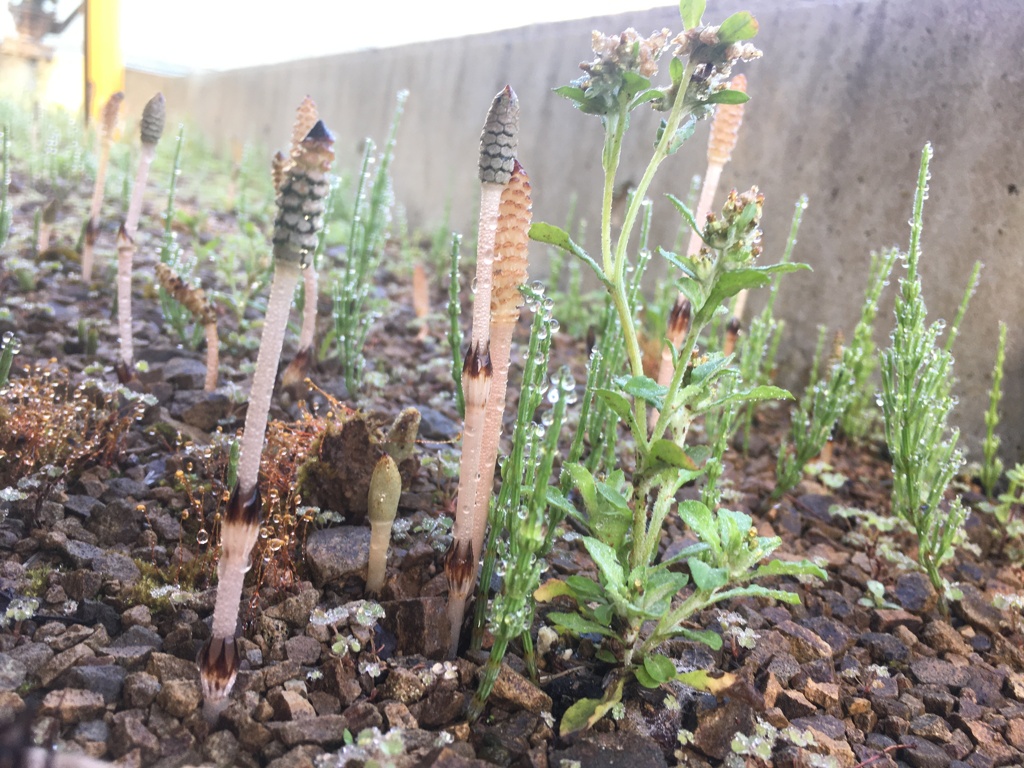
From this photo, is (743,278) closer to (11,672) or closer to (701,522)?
(701,522)

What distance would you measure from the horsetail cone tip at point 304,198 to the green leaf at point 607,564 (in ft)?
1.81

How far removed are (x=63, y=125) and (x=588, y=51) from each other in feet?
10.3

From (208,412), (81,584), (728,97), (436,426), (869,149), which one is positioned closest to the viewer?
(728,97)

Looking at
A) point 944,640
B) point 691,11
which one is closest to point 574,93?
point 691,11

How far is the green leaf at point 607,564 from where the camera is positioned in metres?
1.07

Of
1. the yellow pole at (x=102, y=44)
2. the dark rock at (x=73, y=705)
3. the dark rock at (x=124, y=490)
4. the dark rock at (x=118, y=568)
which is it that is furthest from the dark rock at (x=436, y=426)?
the yellow pole at (x=102, y=44)

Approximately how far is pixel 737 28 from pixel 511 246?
0.41 m

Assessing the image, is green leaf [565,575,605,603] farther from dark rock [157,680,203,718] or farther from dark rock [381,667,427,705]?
dark rock [157,680,203,718]

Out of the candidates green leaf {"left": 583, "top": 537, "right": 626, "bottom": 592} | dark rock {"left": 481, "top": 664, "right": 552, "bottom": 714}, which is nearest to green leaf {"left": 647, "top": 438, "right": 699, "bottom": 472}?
green leaf {"left": 583, "top": 537, "right": 626, "bottom": 592}

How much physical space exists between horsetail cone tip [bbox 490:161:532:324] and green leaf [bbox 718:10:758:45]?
31cm

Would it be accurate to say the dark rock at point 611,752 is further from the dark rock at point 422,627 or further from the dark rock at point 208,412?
the dark rock at point 208,412

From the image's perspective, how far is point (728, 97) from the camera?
1.04 meters

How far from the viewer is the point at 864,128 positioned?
7.07 feet

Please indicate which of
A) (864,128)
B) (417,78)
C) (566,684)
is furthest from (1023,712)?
(417,78)
